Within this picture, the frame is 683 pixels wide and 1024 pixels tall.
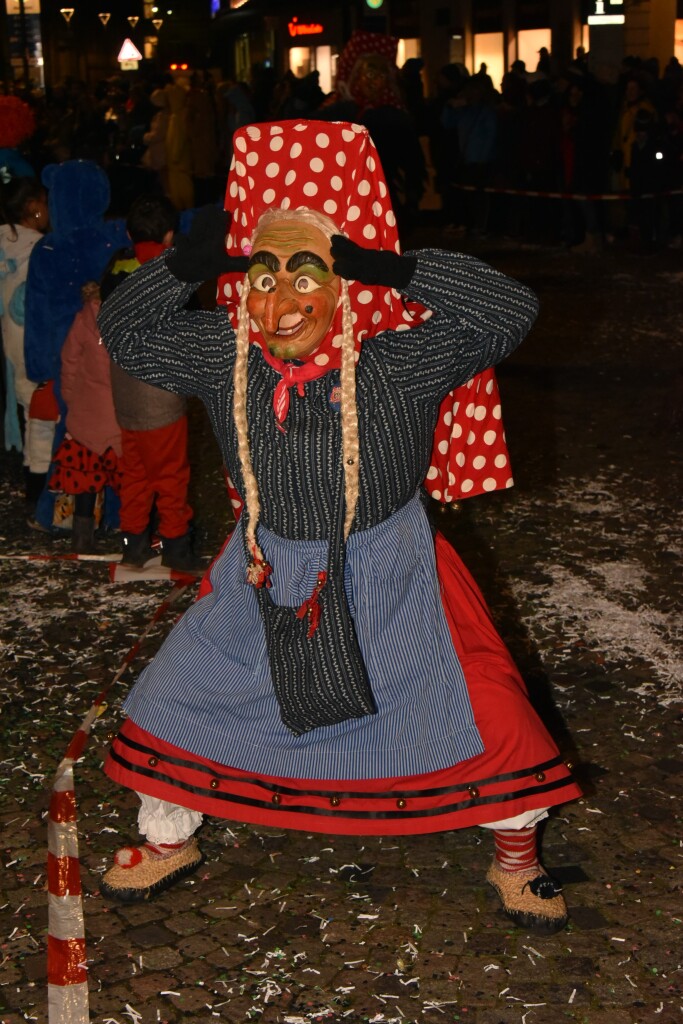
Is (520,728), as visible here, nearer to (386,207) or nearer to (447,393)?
(447,393)

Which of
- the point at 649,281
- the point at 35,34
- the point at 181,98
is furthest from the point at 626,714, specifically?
the point at 35,34

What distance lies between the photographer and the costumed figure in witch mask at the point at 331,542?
3479 mm

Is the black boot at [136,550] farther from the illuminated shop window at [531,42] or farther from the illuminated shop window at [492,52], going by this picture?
the illuminated shop window at [492,52]

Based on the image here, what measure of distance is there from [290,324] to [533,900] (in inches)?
65.5

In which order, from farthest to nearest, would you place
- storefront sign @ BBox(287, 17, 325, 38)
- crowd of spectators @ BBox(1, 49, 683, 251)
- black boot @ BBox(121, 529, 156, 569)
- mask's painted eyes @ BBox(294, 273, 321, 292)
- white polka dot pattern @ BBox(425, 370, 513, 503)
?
storefront sign @ BBox(287, 17, 325, 38) → crowd of spectators @ BBox(1, 49, 683, 251) → black boot @ BBox(121, 529, 156, 569) → white polka dot pattern @ BBox(425, 370, 513, 503) → mask's painted eyes @ BBox(294, 273, 321, 292)

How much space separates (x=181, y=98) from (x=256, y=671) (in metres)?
15.3

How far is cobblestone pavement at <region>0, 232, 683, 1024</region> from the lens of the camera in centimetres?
349

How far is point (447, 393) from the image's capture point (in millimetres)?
3639

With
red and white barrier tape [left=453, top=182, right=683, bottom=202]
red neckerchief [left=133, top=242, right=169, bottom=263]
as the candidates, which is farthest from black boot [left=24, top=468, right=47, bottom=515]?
red and white barrier tape [left=453, top=182, right=683, bottom=202]

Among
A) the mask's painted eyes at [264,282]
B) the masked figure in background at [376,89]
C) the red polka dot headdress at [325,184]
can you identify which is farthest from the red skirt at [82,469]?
the masked figure in background at [376,89]

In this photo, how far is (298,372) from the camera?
3.54m

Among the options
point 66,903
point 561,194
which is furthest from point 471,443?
point 561,194

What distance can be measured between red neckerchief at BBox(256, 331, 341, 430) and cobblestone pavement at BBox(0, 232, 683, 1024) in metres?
1.38

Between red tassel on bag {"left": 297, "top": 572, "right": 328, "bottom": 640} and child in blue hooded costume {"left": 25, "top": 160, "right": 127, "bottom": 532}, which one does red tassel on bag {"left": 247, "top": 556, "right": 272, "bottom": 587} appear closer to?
red tassel on bag {"left": 297, "top": 572, "right": 328, "bottom": 640}
